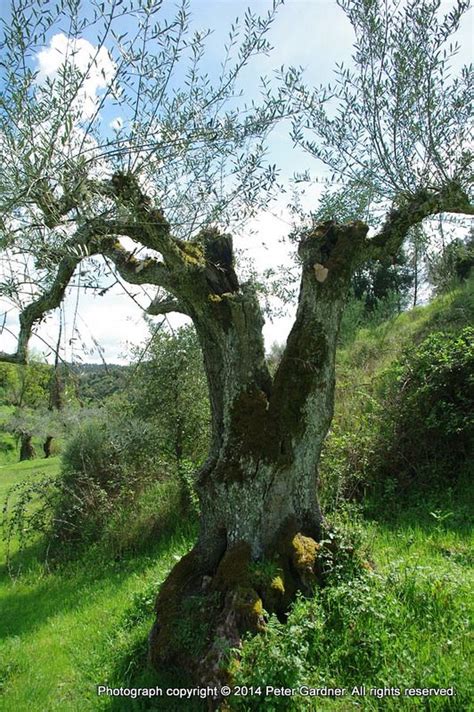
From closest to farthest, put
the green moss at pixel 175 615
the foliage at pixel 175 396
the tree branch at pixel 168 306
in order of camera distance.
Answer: the green moss at pixel 175 615
the tree branch at pixel 168 306
the foliage at pixel 175 396

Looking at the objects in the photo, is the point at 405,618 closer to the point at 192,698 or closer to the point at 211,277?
the point at 192,698

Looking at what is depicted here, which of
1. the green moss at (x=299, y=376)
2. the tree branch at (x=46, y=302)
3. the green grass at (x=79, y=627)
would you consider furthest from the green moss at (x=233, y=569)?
the tree branch at (x=46, y=302)

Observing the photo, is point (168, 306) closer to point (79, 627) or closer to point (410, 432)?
point (79, 627)

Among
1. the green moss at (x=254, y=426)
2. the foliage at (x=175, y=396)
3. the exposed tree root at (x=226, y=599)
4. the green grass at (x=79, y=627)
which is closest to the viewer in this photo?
the exposed tree root at (x=226, y=599)

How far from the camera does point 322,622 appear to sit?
191 inches

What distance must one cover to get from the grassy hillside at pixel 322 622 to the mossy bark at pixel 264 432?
2.07 feet

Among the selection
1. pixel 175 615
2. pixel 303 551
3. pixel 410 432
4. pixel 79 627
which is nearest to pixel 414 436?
pixel 410 432

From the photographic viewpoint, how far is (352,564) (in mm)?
5531

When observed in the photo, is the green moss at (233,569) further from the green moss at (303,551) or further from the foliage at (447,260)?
the foliage at (447,260)

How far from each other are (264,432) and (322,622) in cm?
197

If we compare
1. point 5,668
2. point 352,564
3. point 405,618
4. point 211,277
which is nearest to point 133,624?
point 5,668

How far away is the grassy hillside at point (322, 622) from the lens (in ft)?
14.2

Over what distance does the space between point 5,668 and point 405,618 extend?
18.5 feet

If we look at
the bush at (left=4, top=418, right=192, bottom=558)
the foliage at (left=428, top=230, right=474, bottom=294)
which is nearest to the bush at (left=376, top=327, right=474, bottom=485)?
the foliage at (left=428, top=230, right=474, bottom=294)
